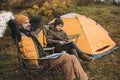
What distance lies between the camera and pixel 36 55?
22.6 feet

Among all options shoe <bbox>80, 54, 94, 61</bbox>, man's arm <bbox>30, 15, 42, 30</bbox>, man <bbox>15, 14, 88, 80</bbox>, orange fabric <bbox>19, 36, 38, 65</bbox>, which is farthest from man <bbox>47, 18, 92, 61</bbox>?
orange fabric <bbox>19, 36, 38, 65</bbox>

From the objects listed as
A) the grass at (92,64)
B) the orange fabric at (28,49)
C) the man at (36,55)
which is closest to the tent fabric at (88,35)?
the grass at (92,64)

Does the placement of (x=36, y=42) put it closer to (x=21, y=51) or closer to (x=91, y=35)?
(x=21, y=51)

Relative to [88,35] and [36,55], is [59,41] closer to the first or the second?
[36,55]

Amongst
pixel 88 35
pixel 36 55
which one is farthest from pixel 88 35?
pixel 36 55

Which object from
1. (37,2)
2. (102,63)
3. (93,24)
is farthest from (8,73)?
(37,2)

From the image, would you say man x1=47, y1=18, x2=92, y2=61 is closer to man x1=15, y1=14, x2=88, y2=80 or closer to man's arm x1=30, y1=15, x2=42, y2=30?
man's arm x1=30, y1=15, x2=42, y2=30

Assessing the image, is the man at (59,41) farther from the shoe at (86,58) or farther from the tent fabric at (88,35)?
the tent fabric at (88,35)

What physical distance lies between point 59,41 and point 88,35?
6.00 feet

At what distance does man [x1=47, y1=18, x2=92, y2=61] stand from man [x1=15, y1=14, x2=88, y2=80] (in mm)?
1288

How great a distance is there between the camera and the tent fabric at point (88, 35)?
966cm

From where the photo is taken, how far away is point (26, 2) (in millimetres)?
15352

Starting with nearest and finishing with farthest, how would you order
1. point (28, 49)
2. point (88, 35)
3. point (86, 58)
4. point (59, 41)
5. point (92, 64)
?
point (28, 49), point (59, 41), point (86, 58), point (92, 64), point (88, 35)

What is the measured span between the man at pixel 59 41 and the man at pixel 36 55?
4.22ft
